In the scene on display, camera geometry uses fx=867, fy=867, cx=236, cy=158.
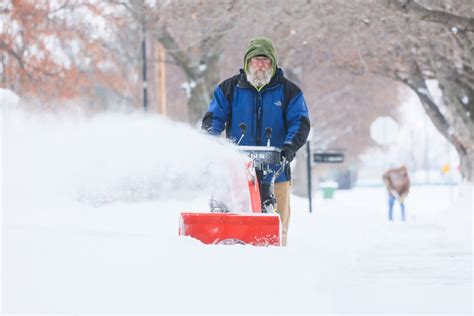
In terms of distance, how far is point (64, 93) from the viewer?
25.5 meters

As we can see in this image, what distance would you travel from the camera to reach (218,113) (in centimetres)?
743

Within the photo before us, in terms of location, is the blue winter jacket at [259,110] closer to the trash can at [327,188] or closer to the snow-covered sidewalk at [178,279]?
the snow-covered sidewalk at [178,279]

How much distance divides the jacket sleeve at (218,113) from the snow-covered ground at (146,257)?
174 millimetres

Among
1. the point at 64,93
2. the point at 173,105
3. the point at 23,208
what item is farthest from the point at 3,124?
the point at 173,105

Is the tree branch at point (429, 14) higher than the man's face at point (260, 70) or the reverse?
higher

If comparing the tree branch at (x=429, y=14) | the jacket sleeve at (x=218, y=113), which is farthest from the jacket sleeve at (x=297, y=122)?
the tree branch at (x=429, y=14)

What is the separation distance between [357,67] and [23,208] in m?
18.5

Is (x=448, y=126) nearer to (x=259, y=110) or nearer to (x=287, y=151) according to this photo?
(x=259, y=110)

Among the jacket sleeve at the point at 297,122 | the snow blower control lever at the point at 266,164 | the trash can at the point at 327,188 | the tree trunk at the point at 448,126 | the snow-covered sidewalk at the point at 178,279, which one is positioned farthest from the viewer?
the trash can at the point at 327,188

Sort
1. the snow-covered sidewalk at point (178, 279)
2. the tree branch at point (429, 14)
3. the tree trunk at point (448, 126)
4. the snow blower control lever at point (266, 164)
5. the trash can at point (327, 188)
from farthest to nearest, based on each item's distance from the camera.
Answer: the trash can at point (327, 188) < the tree trunk at point (448, 126) < the tree branch at point (429, 14) < the snow blower control lever at point (266, 164) < the snow-covered sidewalk at point (178, 279)

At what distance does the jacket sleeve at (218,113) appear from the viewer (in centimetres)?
738

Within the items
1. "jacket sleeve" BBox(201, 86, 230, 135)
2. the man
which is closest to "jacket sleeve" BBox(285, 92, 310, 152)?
the man

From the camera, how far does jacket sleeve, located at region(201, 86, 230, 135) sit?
24.2 ft

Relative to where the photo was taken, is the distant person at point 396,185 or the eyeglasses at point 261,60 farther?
the distant person at point 396,185
